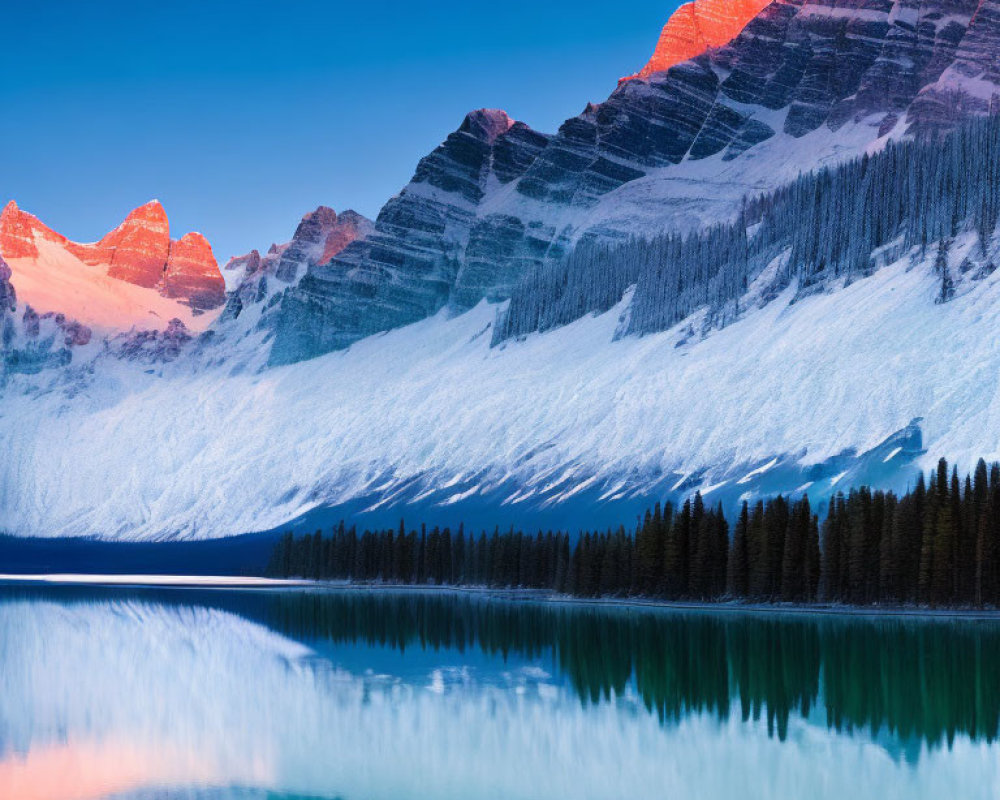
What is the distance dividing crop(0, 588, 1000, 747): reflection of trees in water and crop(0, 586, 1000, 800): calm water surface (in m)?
0.25

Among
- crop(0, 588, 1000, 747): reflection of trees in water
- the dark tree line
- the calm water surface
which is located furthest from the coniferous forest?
the calm water surface

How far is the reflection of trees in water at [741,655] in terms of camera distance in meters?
60.9

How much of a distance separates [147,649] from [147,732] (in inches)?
1512

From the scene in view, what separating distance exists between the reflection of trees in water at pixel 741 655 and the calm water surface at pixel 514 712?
9.9 inches

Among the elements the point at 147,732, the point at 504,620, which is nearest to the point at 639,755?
the point at 147,732

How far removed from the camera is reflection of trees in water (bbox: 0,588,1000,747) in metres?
60.9

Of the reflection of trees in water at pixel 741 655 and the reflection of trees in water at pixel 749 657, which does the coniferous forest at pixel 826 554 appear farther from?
the reflection of trees in water at pixel 749 657

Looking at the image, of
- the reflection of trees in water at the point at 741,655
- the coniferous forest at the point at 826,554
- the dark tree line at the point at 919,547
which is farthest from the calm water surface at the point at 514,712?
the coniferous forest at the point at 826,554

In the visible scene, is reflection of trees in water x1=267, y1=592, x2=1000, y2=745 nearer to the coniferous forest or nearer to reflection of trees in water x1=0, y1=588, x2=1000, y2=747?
reflection of trees in water x1=0, y1=588, x2=1000, y2=747

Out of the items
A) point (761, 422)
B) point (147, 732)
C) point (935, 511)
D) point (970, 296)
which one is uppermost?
point (970, 296)

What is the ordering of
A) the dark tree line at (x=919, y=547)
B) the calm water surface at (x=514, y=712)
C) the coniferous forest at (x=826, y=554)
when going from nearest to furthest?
the calm water surface at (x=514, y=712), the dark tree line at (x=919, y=547), the coniferous forest at (x=826, y=554)

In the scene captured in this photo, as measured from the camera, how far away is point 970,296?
7357 inches

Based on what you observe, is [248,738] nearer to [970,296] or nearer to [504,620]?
[504,620]

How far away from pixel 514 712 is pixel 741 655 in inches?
922
